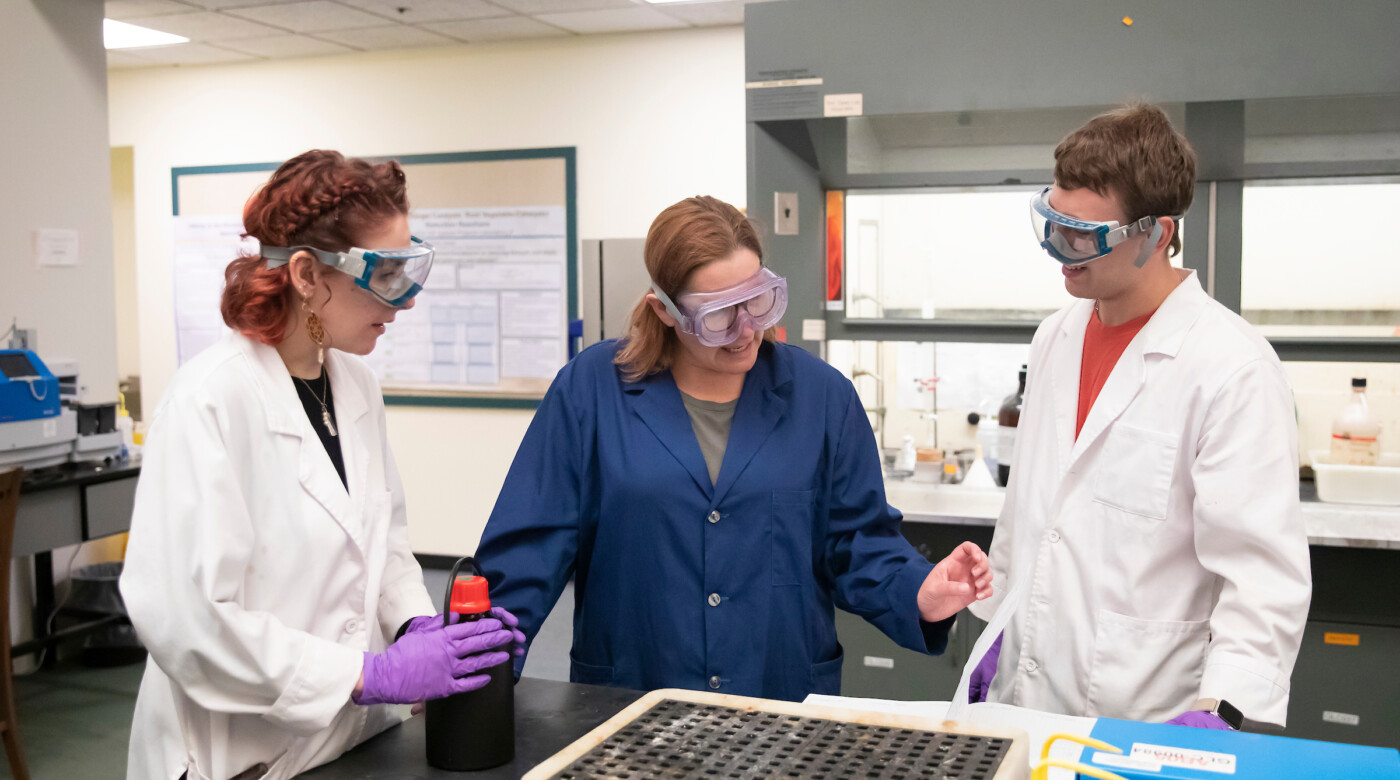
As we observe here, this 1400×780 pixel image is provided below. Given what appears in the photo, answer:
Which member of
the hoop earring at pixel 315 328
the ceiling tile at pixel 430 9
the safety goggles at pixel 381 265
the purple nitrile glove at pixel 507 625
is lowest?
the purple nitrile glove at pixel 507 625

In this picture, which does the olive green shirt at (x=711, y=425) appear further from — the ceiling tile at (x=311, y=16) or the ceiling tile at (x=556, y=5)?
the ceiling tile at (x=311, y=16)

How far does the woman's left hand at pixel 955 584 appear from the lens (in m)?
1.40

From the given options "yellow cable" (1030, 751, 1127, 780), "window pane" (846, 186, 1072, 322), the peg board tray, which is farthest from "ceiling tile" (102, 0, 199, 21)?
"yellow cable" (1030, 751, 1127, 780)

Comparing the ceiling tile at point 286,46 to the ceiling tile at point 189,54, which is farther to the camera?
the ceiling tile at point 189,54

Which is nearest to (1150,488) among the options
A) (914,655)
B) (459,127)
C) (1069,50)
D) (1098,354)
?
(1098,354)

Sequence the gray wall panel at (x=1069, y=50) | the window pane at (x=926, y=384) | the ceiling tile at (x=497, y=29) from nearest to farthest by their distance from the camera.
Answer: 1. the gray wall panel at (x=1069, y=50)
2. the window pane at (x=926, y=384)
3. the ceiling tile at (x=497, y=29)

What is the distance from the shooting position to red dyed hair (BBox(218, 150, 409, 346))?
4.53 feet

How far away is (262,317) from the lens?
1.39 metres

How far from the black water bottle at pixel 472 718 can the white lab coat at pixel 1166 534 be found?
839 mm

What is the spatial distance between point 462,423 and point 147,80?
2.71 m

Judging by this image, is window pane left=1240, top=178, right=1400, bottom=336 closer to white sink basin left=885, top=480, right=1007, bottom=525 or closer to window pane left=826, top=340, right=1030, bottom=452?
window pane left=826, top=340, right=1030, bottom=452

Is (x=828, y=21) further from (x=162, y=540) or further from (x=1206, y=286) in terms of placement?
(x=162, y=540)

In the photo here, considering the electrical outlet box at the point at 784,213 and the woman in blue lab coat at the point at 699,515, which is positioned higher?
the electrical outlet box at the point at 784,213

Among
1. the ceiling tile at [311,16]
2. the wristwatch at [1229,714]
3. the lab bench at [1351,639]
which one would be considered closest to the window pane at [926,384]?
the lab bench at [1351,639]
